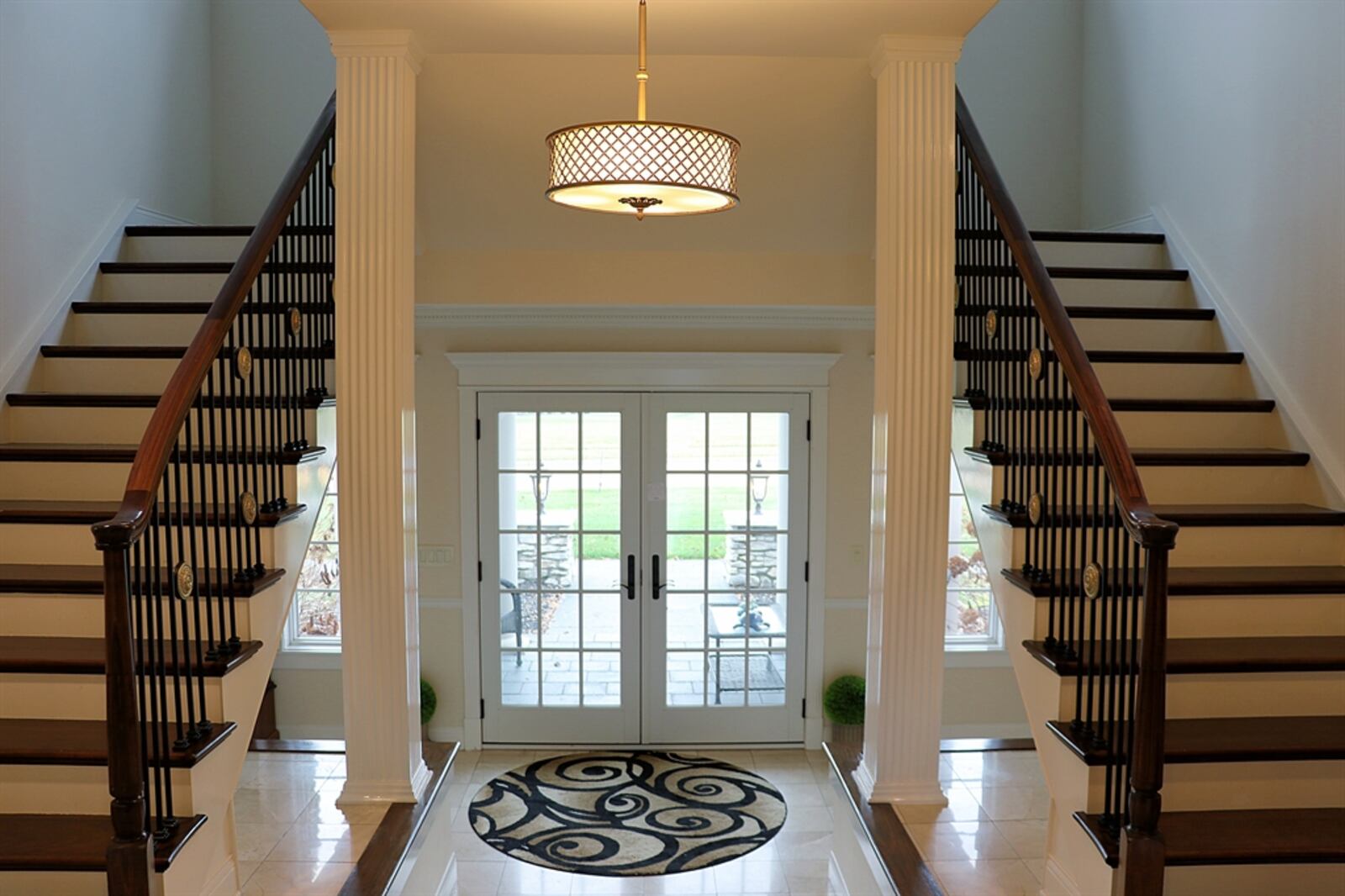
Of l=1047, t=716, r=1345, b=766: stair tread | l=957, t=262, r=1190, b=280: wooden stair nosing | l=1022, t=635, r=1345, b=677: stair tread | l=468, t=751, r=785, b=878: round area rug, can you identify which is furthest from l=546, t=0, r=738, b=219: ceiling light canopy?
l=468, t=751, r=785, b=878: round area rug

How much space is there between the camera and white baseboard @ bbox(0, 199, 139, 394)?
3.87 metres

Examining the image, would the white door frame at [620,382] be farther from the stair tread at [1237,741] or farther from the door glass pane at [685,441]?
the stair tread at [1237,741]

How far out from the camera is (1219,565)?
331 cm

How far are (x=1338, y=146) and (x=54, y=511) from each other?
4.42 meters

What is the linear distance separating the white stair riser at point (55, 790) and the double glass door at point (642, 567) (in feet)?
12.0

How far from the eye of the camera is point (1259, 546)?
10.9ft

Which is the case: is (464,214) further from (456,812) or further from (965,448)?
(456,812)

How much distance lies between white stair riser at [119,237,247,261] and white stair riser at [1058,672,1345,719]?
440 centimetres

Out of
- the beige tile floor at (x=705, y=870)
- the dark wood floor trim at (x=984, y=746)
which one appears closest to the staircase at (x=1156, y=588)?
the beige tile floor at (x=705, y=870)

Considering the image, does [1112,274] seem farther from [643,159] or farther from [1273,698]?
[643,159]

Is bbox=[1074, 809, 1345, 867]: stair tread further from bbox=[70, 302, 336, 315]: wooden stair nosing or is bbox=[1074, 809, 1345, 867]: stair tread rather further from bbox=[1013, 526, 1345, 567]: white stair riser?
bbox=[70, 302, 336, 315]: wooden stair nosing

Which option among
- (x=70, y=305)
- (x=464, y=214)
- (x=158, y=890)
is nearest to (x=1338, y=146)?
(x=464, y=214)

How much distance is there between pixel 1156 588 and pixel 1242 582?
94 cm

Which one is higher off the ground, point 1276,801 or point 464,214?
point 464,214
